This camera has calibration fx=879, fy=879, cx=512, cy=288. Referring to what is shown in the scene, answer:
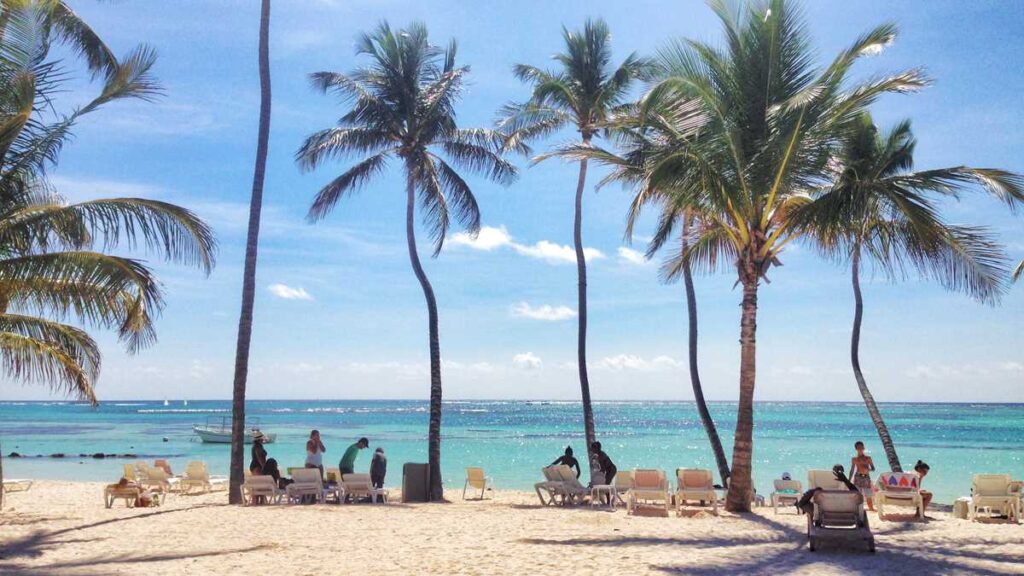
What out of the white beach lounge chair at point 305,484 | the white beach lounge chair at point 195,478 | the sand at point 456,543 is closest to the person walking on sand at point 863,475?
the sand at point 456,543

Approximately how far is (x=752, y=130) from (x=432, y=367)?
28.8 ft

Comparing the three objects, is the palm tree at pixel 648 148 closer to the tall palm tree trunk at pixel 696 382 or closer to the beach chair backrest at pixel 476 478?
the tall palm tree trunk at pixel 696 382

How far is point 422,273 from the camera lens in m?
20.0

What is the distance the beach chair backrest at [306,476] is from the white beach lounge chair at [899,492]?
9.38m

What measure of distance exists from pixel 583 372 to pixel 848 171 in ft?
31.6

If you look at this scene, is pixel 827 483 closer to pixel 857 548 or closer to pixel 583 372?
pixel 857 548

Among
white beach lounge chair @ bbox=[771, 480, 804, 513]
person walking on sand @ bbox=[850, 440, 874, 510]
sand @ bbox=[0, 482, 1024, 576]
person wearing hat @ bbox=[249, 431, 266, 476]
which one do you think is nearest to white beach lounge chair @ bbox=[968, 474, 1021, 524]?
sand @ bbox=[0, 482, 1024, 576]

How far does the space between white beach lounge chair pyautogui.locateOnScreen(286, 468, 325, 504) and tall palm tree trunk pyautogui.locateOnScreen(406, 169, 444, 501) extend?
106 inches

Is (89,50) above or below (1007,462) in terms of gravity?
above

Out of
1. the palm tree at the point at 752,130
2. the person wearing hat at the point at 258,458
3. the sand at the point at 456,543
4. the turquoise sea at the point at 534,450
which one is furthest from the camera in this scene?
the turquoise sea at the point at 534,450

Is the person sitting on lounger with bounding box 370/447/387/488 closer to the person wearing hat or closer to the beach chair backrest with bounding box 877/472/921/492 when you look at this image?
the person wearing hat

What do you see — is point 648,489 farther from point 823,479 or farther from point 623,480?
point 823,479

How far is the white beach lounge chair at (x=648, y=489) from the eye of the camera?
14.2 m

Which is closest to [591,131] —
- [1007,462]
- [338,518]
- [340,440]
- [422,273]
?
[422,273]
